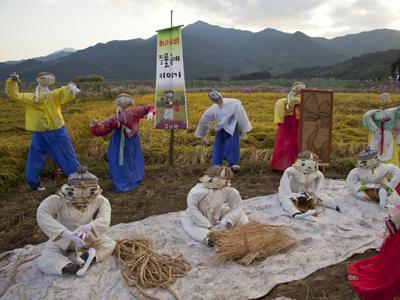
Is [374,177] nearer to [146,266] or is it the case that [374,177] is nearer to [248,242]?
[248,242]

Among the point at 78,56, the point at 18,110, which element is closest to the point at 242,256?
the point at 18,110

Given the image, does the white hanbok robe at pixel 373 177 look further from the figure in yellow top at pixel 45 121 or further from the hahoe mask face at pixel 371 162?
the figure in yellow top at pixel 45 121

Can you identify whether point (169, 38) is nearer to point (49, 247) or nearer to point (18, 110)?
point (49, 247)

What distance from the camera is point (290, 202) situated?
5.10 metres

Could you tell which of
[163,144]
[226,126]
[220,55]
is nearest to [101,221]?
[226,126]

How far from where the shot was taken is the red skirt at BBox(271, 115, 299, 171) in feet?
22.4

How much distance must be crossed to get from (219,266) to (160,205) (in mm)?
1937

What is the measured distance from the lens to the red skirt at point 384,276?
2619 millimetres

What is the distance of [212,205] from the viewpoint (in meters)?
→ 4.36

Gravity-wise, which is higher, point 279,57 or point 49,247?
point 279,57

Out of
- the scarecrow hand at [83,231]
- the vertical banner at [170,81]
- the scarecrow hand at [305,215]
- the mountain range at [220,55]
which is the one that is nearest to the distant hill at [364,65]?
the mountain range at [220,55]

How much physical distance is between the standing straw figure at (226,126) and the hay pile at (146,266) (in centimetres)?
288

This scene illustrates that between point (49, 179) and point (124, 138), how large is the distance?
1858 millimetres

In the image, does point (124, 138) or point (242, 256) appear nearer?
point (242, 256)
